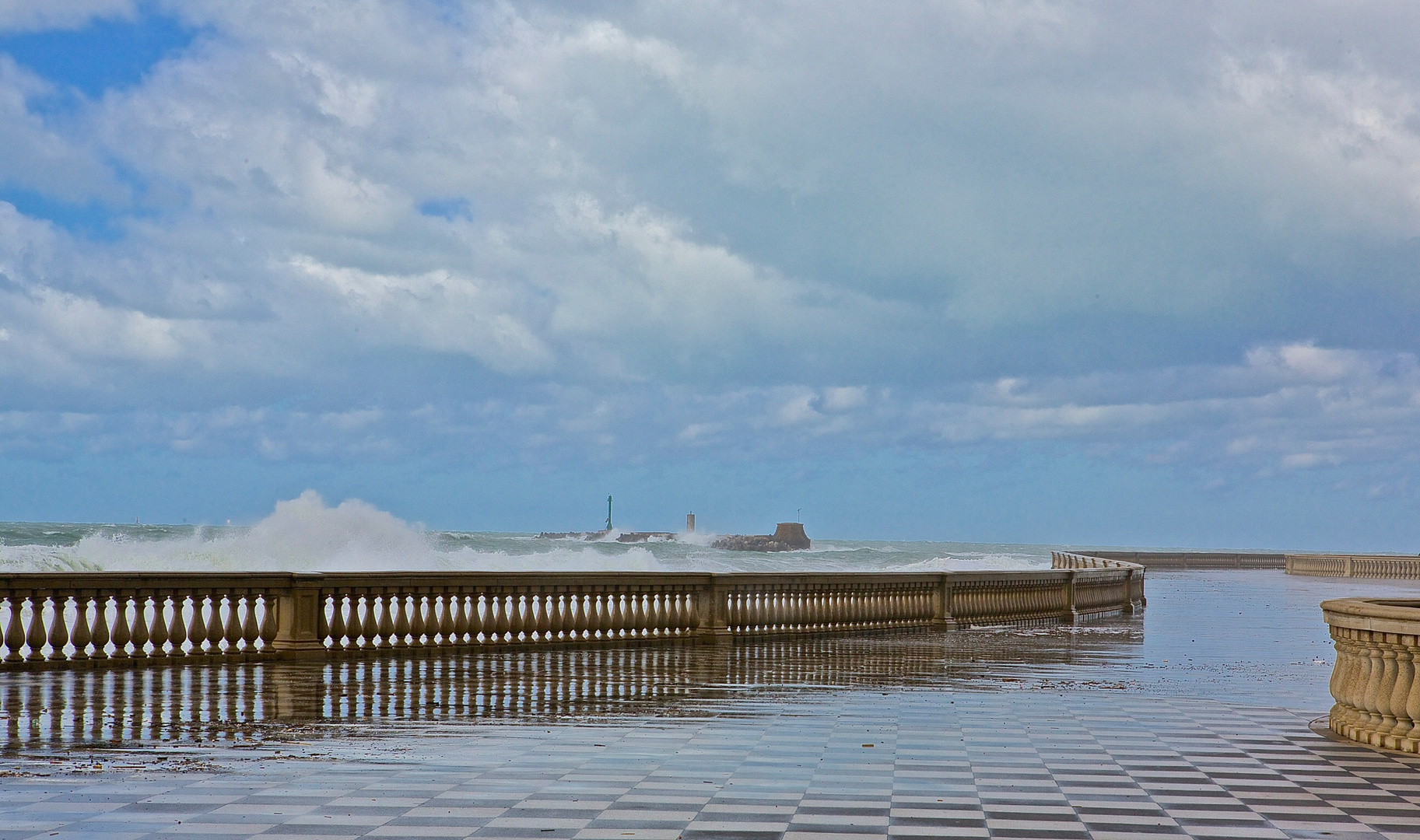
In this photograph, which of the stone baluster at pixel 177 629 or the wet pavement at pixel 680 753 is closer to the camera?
the wet pavement at pixel 680 753

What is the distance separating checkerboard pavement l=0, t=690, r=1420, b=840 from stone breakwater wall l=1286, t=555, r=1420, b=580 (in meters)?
56.1

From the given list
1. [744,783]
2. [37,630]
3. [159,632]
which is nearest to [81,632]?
[37,630]

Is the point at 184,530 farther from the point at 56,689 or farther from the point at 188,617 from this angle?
the point at 56,689

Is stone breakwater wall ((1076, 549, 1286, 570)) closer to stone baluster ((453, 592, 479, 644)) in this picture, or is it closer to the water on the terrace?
the water on the terrace

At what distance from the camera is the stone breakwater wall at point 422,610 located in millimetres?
15617

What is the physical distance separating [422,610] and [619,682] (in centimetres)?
Answer: 605

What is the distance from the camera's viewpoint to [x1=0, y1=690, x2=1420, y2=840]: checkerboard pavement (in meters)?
7.69

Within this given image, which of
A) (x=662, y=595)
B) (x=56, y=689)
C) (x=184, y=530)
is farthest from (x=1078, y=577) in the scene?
(x=184, y=530)

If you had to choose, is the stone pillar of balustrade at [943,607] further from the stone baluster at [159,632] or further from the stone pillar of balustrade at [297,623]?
the stone baluster at [159,632]

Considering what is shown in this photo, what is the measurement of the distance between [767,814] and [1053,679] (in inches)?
397

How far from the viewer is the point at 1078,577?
33.3 m

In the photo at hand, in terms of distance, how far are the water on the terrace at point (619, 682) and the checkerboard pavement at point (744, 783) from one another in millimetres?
896

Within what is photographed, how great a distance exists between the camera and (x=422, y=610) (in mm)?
20969

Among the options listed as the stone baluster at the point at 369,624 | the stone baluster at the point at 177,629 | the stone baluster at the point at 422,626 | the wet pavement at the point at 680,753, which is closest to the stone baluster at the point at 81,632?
the wet pavement at the point at 680,753
